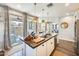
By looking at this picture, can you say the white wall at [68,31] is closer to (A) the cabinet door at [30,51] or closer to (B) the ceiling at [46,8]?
(B) the ceiling at [46,8]

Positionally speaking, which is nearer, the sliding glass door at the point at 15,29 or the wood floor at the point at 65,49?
the sliding glass door at the point at 15,29

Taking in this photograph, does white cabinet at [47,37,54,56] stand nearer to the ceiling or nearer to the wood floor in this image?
the wood floor

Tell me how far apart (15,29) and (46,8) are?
729mm

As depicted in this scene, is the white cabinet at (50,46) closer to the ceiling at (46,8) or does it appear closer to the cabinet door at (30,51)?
the cabinet door at (30,51)

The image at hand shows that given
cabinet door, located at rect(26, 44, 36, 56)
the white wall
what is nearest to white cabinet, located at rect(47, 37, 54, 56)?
the white wall

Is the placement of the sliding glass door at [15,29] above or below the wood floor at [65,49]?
above

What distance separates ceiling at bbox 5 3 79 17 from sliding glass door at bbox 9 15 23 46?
8.5 inches

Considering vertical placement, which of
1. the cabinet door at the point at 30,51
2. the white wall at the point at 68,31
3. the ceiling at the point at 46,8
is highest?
the ceiling at the point at 46,8

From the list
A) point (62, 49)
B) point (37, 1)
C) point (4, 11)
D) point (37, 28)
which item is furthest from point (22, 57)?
point (37, 1)

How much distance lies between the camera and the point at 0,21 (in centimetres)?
197

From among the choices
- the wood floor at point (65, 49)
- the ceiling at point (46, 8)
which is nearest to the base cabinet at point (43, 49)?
the wood floor at point (65, 49)

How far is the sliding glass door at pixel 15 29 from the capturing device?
6.56 ft

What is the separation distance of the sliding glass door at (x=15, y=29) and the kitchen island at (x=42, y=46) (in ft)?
0.50

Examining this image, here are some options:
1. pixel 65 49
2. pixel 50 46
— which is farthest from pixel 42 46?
pixel 65 49
